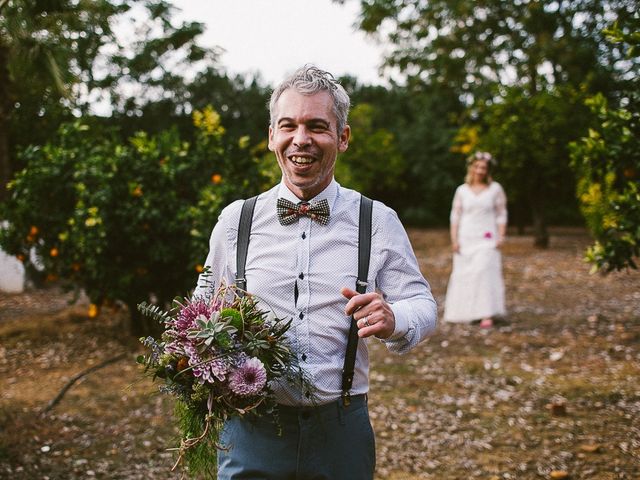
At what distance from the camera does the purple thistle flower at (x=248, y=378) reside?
1944 mm

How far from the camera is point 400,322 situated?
7.12ft

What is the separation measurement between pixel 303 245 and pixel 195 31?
19.2 m

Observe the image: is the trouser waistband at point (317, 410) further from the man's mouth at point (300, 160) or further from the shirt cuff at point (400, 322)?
the man's mouth at point (300, 160)

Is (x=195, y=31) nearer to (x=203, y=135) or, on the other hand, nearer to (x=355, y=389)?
(x=203, y=135)

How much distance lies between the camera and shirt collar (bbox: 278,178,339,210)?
2.45 m

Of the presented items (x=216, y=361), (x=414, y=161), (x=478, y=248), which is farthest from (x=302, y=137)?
(x=414, y=161)

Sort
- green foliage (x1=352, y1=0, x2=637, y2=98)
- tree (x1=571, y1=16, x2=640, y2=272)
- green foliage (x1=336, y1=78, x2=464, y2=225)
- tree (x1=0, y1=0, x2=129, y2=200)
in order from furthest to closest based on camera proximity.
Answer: green foliage (x1=336, y1=78, x2=464, y2=225), green foliage (x1=352, y1=0, x2=637, y2=98), tree (x1=0, y1=0, x2=129, y2=200), tree (x1=571, y1=16, x2=640, y2=272)

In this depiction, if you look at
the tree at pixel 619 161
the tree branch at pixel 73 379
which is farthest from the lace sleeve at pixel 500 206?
the tree branch at pixel 73 379

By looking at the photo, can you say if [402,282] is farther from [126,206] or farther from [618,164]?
[126,206]

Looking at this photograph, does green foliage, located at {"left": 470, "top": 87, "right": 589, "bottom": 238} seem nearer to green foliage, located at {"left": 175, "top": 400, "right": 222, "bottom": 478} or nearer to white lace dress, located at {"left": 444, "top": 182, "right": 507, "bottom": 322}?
white lace dress, located at {"left": 444, "top": 182, "right": 507, "bottom": 322}

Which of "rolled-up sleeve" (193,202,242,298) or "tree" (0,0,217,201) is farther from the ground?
"tree" (0,0,217,201)

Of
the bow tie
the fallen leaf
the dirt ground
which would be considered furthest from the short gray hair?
the fallen leaf

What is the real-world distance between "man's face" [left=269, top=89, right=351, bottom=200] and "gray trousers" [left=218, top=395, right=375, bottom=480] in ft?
2.81

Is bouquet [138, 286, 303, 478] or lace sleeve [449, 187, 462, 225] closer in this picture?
bouquet [138, 286, 303, 478]
